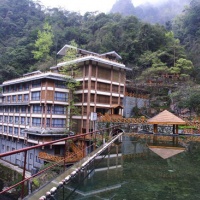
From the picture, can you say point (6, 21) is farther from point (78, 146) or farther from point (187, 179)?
point (187, 179)

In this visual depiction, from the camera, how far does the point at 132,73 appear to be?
3984cm

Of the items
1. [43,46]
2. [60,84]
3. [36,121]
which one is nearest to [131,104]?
[60,84]

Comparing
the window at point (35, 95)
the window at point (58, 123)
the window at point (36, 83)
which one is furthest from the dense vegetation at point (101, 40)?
the window at point (35, 95)

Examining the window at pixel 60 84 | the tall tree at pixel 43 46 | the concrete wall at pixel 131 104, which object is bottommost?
the concrete wall at pixel 131 104

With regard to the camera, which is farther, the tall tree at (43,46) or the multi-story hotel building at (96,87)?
the tall tree at (43,46)

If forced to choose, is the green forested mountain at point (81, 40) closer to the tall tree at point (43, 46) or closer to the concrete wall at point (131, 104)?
the tall tree at point (43, 46)

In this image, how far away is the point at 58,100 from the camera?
87.1ft

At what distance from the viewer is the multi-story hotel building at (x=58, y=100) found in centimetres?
2584

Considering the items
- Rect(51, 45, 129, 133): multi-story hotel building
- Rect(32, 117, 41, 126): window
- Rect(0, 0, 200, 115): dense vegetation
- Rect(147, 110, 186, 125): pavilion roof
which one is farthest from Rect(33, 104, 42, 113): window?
Rect(0, 0, 200, 115): dense vegetation

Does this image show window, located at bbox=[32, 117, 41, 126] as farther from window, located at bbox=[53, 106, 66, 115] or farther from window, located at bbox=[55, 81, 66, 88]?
window, located at bbox=[55, 81, 66, 88]

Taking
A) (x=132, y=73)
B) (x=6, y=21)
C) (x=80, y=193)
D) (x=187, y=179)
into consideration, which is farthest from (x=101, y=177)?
(x=6, y=21)

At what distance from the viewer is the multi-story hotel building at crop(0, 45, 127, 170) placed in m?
25.8

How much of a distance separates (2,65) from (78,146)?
97.7ft

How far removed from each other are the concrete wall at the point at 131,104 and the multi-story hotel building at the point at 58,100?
1.41 meters
